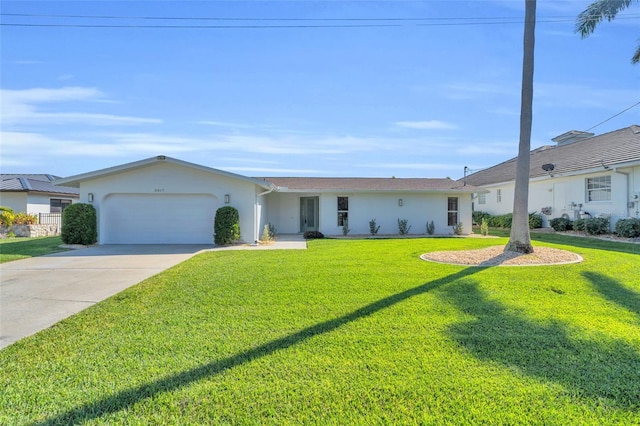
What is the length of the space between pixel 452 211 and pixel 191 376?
56.1 ft

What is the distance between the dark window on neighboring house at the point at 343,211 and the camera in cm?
1766

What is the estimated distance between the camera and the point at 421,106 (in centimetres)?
1480

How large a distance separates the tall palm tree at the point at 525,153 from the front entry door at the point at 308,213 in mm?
10753

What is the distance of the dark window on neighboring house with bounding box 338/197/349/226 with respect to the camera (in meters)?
17.7

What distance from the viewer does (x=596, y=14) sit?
12.2 m

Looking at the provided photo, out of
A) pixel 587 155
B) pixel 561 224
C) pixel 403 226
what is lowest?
pixel 403 226

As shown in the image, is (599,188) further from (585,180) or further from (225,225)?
(225,225)

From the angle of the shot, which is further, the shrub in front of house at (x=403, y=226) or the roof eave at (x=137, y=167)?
the shrub in front of house at (x=403, y=226)

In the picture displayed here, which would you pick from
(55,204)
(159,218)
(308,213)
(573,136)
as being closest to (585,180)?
(573,136)

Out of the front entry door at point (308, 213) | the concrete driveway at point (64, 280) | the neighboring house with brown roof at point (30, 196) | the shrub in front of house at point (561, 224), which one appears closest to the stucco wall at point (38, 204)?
the neighboring house with brown roof at point (30, 196)

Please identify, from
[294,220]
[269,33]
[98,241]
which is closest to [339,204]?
[294,220]

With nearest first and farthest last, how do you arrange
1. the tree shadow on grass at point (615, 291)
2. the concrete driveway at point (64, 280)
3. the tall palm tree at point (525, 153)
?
the concrete driveway at point (64, 280) → the tree shadow on grass at point (615, 291) → the tall palm tree at point (525, 153)

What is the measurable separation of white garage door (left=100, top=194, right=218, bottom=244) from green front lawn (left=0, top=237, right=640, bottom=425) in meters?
7.91

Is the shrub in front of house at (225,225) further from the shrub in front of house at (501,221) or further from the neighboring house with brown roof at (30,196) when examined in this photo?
the shrub in front of house at (501,221)
